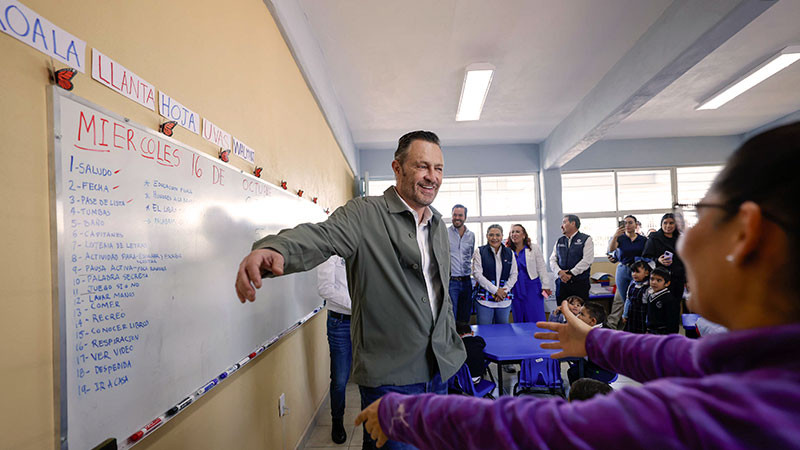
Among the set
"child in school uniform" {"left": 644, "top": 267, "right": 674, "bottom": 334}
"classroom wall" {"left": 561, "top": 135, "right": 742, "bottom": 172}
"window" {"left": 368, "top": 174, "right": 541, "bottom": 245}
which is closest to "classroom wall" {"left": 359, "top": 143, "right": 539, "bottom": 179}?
"window" {"left": 368, "top": 174, "right": 541, "bottom": 245}

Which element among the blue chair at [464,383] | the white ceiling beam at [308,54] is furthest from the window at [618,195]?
the blue chair at [464,383]

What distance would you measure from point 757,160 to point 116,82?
1.26 meters

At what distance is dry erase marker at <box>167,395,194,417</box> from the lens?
1.10 metres

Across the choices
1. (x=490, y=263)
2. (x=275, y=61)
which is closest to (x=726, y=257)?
(x=275, y=61)

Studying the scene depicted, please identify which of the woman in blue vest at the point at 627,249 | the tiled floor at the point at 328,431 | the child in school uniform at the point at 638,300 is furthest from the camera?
the woman in blue vest at the point at 627,249

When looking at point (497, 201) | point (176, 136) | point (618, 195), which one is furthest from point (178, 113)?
point (618, 195)

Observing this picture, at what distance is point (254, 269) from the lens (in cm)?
79

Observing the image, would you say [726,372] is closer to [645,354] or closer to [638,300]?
[645,354]

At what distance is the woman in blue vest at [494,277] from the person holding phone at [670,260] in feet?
4.81

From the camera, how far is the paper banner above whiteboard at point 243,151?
5.22 feet

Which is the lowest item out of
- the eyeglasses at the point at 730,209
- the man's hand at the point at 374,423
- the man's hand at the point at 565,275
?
the man's hand at the point at 565,275

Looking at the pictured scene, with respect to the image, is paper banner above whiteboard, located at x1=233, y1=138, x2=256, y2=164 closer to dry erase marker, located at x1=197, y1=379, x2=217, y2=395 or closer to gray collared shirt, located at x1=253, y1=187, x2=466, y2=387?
gray collared shirt, located at x1=253, y1=187, x2=466, y2=387

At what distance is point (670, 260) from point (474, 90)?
269 cm

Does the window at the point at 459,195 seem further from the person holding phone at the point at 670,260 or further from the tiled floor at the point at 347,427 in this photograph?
the tiled floor at the point at 347,427
